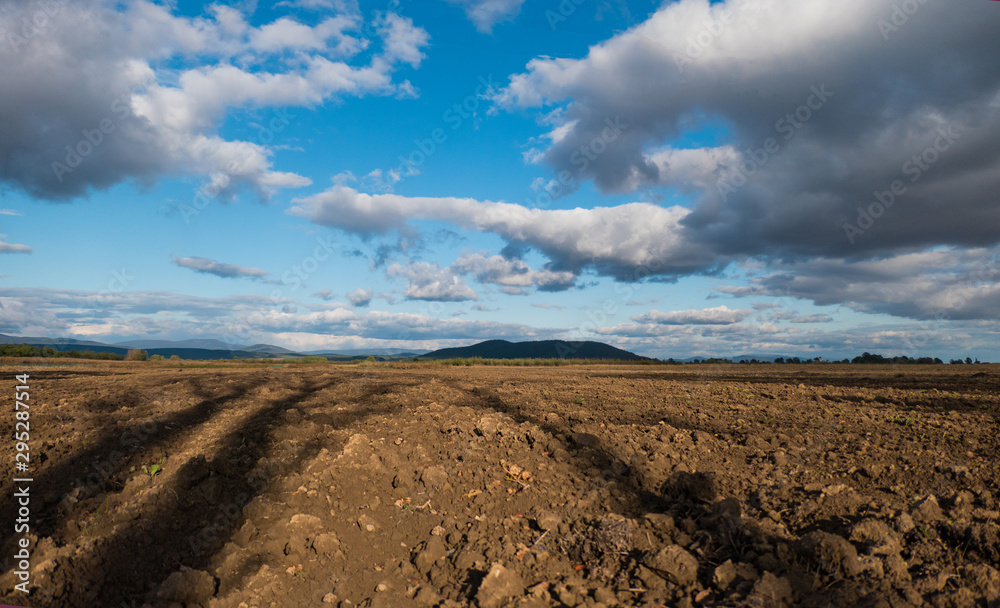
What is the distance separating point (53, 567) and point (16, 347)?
162 ft

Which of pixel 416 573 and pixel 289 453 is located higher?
pixel 289 453

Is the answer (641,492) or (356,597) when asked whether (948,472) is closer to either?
(641,492)

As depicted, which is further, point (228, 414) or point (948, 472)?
point (228, 414)

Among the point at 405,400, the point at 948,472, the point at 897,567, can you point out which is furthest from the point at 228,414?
the point at 948,472

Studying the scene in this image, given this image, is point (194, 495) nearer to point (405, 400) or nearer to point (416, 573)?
point (416, 573)

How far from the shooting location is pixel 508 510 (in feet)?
15.7

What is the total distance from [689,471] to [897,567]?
216cm

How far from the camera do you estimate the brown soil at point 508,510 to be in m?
3.47

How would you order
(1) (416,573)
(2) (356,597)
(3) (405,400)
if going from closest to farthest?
(2) (356,597) < (1) (416,573) < (3) (405,400)

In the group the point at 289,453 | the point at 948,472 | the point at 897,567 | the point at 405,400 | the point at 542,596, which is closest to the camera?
the point at 897,567

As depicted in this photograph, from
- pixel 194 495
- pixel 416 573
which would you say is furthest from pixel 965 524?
pixel 194 495

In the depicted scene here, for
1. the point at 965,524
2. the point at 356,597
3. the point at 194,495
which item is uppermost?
the point at 965,524

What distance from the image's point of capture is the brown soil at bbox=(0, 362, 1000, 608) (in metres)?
3.47

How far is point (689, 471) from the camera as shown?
5293mm
